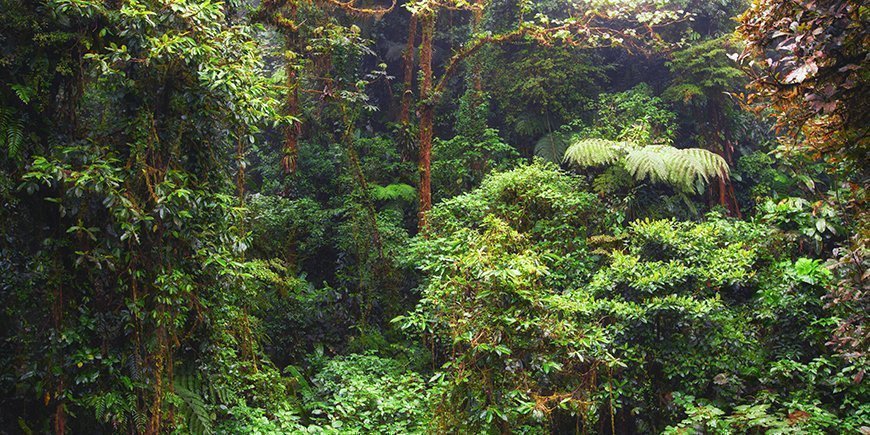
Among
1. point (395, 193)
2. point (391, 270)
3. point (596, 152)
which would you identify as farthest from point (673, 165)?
point (395, 193)

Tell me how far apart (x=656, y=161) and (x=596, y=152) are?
0.80 metres

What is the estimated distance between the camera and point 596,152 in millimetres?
7680

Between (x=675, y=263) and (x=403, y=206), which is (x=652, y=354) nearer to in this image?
(x=675, y=263)

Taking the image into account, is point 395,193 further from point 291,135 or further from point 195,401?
point 195,401

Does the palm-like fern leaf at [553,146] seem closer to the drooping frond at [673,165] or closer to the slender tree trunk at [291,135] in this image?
the drooping frond at [673,165]

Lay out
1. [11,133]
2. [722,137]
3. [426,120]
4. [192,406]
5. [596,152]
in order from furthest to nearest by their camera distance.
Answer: [722,137], [426,120], [596,152], [192,406], [11,133]

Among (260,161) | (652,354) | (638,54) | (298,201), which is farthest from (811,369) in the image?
(260,161)

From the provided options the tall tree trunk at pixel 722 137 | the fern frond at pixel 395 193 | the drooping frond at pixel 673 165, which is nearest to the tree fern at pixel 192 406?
the fern frond at pixel 395 193

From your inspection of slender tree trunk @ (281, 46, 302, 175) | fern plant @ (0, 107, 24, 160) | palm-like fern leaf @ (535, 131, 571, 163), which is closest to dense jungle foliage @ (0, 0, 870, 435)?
fern plant @ (0, 107, 24, 160)

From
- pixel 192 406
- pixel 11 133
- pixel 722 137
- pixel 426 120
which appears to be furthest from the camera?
pixel 722 137

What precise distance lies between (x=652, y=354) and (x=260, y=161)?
30.1 ft

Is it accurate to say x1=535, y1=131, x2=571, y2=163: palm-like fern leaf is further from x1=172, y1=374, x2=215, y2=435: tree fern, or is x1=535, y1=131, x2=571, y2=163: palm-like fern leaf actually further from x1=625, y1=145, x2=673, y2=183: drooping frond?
x1=172, y1=374, x2=215, y2=435: tree fern

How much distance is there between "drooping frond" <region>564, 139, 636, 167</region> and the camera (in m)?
7.63

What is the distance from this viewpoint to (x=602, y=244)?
21.3 ft
